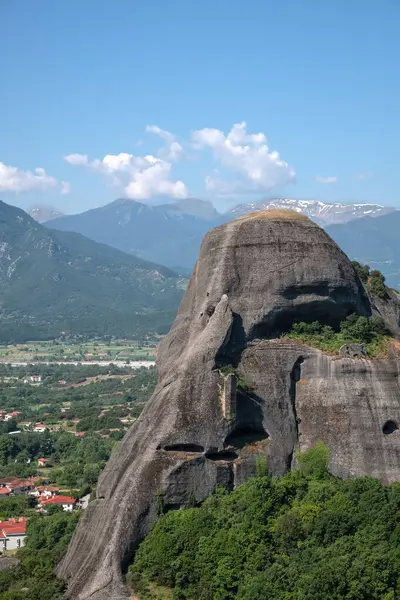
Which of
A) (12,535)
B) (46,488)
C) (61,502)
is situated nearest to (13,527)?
(12,535)

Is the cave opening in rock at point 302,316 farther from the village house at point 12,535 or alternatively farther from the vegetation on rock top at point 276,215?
the village house at point 12,535

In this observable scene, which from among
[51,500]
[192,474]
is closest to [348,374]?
[192,474]

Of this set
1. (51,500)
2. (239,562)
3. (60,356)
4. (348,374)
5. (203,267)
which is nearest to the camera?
(239,562)

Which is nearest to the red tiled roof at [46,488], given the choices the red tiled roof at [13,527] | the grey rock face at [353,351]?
the red tiled roof at [13,527]

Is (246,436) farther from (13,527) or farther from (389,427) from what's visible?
(13,527)

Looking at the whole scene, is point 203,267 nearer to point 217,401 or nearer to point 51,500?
point 217,401
